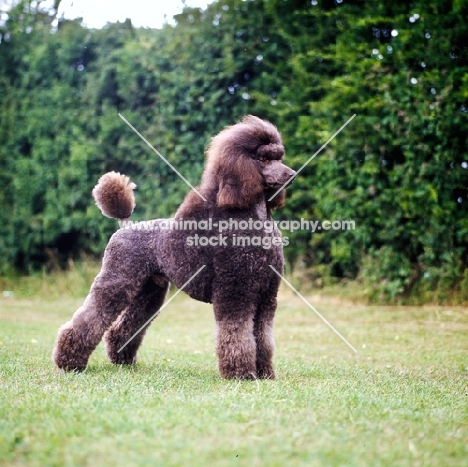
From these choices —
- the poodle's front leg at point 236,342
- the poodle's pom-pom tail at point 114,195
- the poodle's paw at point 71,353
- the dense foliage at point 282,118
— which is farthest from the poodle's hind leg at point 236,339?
the dense foliage at point 282,118

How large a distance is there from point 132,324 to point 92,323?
0.44 meters

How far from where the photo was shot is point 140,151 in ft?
32.9

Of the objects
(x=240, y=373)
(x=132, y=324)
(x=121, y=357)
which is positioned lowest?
(x=121, y=357)

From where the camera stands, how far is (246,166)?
4.02 meters

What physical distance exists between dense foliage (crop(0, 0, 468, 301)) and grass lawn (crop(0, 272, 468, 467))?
1.93 m

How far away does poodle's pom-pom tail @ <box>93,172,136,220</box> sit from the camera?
467cm

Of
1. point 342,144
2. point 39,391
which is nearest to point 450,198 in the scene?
point 342,144

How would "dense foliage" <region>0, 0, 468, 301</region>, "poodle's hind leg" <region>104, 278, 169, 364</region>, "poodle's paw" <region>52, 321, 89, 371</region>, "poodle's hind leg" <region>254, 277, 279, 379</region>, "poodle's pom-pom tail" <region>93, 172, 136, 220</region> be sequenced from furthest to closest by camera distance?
"dense foliage" <region>0, 0, 468, 301</region> < "poodle's hind leg" <region>104, 278, 169, 364</region> < "poodle's pom-pom tail" <region>93, 172, 136, 220</region> < "poodle's paw" <region>52, 321, 89, 371</region> < "poodle's hind leg" <region>254, 277, 279, 379</region>

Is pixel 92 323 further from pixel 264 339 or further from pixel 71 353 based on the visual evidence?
pixel 264 339

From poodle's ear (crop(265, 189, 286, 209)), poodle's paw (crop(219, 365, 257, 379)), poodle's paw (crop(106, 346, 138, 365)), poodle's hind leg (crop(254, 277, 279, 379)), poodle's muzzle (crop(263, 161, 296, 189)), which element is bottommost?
poodle's paw (crop(106, 346, 138, 365))

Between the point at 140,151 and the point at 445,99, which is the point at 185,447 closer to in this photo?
the point at 445,99

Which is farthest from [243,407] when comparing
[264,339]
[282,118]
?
[282,118]

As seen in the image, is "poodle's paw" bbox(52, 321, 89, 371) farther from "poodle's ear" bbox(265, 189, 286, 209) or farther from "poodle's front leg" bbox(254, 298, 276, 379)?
"poodle's ear" bbox(265, 189, 286, 209)

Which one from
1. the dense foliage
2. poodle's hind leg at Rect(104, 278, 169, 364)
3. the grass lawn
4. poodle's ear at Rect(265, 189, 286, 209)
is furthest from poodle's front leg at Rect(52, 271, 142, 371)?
the dense foliage
